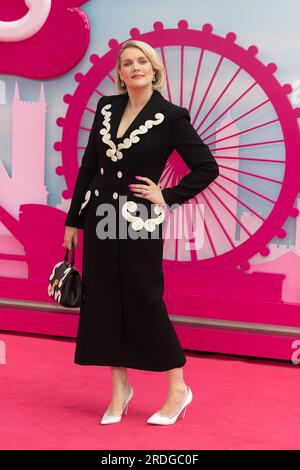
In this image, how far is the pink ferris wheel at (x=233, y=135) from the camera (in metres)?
3.23

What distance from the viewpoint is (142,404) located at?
271 cm

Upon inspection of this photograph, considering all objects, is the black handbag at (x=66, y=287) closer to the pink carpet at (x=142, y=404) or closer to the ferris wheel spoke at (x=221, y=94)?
the pink carpet at (x=142, y=404)

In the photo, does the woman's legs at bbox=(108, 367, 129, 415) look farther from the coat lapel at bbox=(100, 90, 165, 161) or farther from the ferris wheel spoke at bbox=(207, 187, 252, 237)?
the ferris wheel spoke at bbox=(207, 187, 252, 237)

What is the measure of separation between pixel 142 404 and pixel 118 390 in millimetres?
212

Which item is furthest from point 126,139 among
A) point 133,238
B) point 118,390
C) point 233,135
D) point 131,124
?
point 233,135

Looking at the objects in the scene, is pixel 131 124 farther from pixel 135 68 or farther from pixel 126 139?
pixel 135 68

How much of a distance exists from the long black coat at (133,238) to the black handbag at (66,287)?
0.04 metres

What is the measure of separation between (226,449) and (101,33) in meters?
2.14

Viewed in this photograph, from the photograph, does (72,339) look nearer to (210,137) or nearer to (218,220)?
(218,220)

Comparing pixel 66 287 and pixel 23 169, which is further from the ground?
pixel 23 169

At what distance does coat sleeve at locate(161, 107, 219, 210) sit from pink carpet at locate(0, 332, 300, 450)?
0.80 metres

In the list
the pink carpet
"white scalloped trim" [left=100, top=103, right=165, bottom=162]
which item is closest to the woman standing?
"white scalloped trim" [left=100, top=103, right=165, bottom=162]

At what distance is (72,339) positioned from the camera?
3.57 meters
